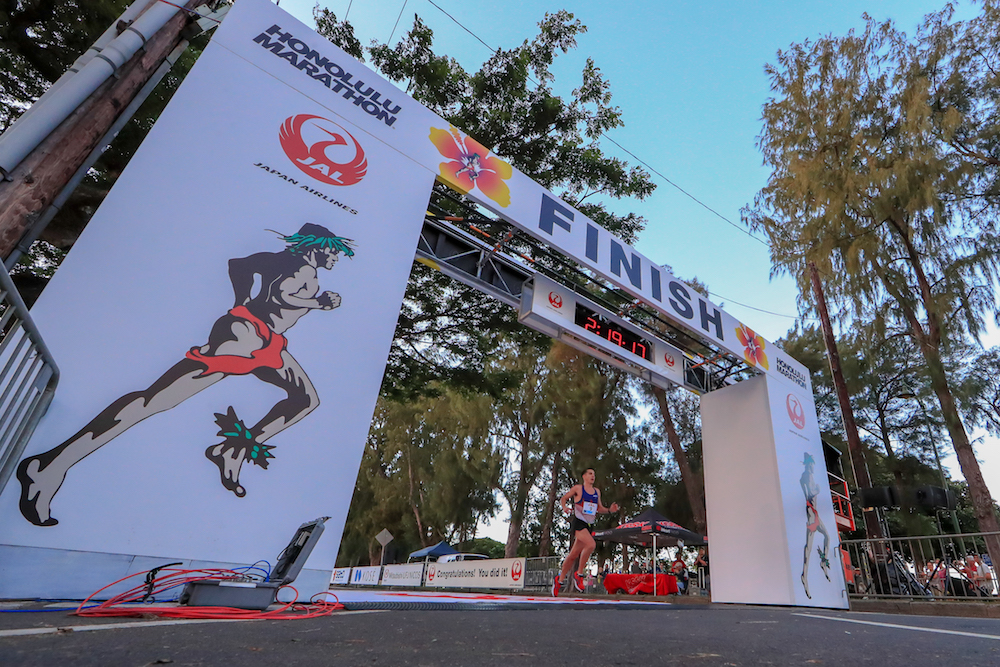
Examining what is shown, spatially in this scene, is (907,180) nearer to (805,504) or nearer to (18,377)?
(805,504)

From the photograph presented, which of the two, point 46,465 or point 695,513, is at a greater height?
point 695,513

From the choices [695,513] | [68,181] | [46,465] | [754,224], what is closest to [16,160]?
[68,181]

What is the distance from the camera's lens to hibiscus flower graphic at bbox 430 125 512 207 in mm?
5289

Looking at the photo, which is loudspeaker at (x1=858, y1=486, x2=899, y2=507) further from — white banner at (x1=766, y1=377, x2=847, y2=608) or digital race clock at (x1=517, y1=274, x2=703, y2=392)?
digital race clock at (x1=517, y1=274, x2=703, y2=392)

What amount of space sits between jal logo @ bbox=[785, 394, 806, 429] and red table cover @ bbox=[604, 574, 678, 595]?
453 cm

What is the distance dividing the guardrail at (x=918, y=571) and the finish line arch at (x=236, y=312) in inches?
324

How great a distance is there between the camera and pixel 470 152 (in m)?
5.59

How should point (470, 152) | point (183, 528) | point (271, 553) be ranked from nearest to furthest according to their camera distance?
point (183, 528) < point (271, 553) < point (470, 152)

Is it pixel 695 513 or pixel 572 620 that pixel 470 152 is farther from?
pixel 695 513

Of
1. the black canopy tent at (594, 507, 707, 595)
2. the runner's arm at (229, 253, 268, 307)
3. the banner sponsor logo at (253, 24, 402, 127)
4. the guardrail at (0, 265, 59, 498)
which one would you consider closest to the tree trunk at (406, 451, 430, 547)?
the black canopy tent at (594, 507, 707, 595)

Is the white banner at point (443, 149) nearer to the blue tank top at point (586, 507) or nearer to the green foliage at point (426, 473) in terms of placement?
the blue tank top at point (586, 507)

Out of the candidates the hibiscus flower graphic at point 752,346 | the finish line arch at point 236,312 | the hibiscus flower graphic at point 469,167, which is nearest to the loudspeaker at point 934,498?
the hibiscus flower graphic at point 752,346

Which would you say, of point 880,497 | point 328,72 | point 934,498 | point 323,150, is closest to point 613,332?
point 323,150

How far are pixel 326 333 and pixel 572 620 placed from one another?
2541 millimetres
